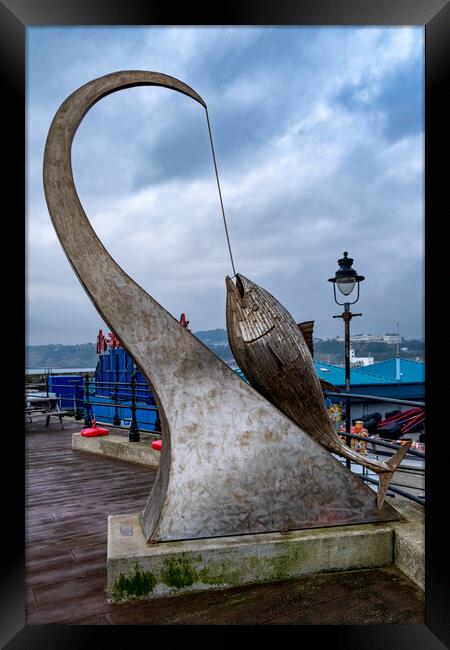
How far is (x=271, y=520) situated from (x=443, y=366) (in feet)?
4.80

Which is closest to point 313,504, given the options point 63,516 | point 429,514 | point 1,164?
point 429,514

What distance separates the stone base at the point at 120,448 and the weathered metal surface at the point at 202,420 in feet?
9.29

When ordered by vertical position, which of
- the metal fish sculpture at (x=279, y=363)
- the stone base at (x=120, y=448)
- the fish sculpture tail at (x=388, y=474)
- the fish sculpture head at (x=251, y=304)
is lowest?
the stone base at (x=120, y=448)

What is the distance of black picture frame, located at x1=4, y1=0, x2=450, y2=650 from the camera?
2264 mm

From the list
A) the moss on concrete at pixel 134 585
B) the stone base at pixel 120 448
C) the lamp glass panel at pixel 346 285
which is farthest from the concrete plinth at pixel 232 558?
the lamp glass panel at pixel 346 285

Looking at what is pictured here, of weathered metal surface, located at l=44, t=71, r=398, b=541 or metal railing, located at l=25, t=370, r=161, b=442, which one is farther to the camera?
Result: metal railing, located at l=25, t=370, r=161, b=442

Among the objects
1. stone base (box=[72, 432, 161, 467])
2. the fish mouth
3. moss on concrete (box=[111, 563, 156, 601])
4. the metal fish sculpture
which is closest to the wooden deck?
moss on concrete (box=[111, 563, 156, 601])

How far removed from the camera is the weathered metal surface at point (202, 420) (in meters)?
2.92

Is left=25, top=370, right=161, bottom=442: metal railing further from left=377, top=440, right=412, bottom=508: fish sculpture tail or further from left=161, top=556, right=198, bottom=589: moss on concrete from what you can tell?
left=377, top=440, right=412, bottom=508: fish sculpture tail

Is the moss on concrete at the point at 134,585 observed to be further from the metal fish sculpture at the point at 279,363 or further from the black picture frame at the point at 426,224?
the metal fish sculpture at the point at 279,363

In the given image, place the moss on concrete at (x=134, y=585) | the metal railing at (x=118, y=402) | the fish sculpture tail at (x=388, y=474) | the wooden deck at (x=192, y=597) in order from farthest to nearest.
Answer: the metal railing at (x=118, y=402), the fish sculpture tail at (x=388, y=474), the moss on concrete at (x=134, y=585), the wooden deck at (x=192, y=597)

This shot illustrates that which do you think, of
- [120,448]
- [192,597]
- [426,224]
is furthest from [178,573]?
[120,448]

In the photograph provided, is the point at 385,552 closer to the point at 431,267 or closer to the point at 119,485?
the point at 431,267

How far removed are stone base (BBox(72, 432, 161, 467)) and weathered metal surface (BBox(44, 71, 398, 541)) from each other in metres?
2.83
